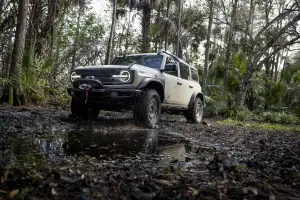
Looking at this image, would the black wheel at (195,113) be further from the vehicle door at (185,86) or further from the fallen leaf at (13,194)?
the fallen leaf at (13,194)

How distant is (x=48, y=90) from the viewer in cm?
1021

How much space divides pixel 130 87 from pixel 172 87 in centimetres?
174

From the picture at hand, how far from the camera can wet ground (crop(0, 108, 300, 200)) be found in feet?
6.86

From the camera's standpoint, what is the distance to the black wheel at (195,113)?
339 inches

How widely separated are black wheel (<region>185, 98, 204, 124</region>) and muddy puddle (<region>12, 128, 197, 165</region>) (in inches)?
134

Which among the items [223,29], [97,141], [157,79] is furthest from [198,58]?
[97,141]

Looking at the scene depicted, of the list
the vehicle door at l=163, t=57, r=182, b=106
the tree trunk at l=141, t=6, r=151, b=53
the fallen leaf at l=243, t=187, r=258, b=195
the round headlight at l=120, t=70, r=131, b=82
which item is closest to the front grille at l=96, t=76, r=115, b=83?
the round headlight at l=120, t=70, r=131, b=82

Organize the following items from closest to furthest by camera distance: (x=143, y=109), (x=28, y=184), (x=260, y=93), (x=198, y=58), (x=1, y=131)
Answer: (x=28, y=184)
(x=1, y=131)
(x=143, y=109)
(x=260, y=93)
(x=198, y=58)

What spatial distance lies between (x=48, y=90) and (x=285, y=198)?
926 centimetres

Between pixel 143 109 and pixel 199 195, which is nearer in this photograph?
pixel 199 195

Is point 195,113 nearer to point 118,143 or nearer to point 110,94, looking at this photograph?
point 110,94

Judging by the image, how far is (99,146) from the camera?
388 cm

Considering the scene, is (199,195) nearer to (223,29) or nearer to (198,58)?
(223,29)

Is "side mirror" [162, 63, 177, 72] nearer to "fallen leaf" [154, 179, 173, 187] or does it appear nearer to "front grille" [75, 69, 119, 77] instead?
"front grille" [75, 69, 119, 77]
